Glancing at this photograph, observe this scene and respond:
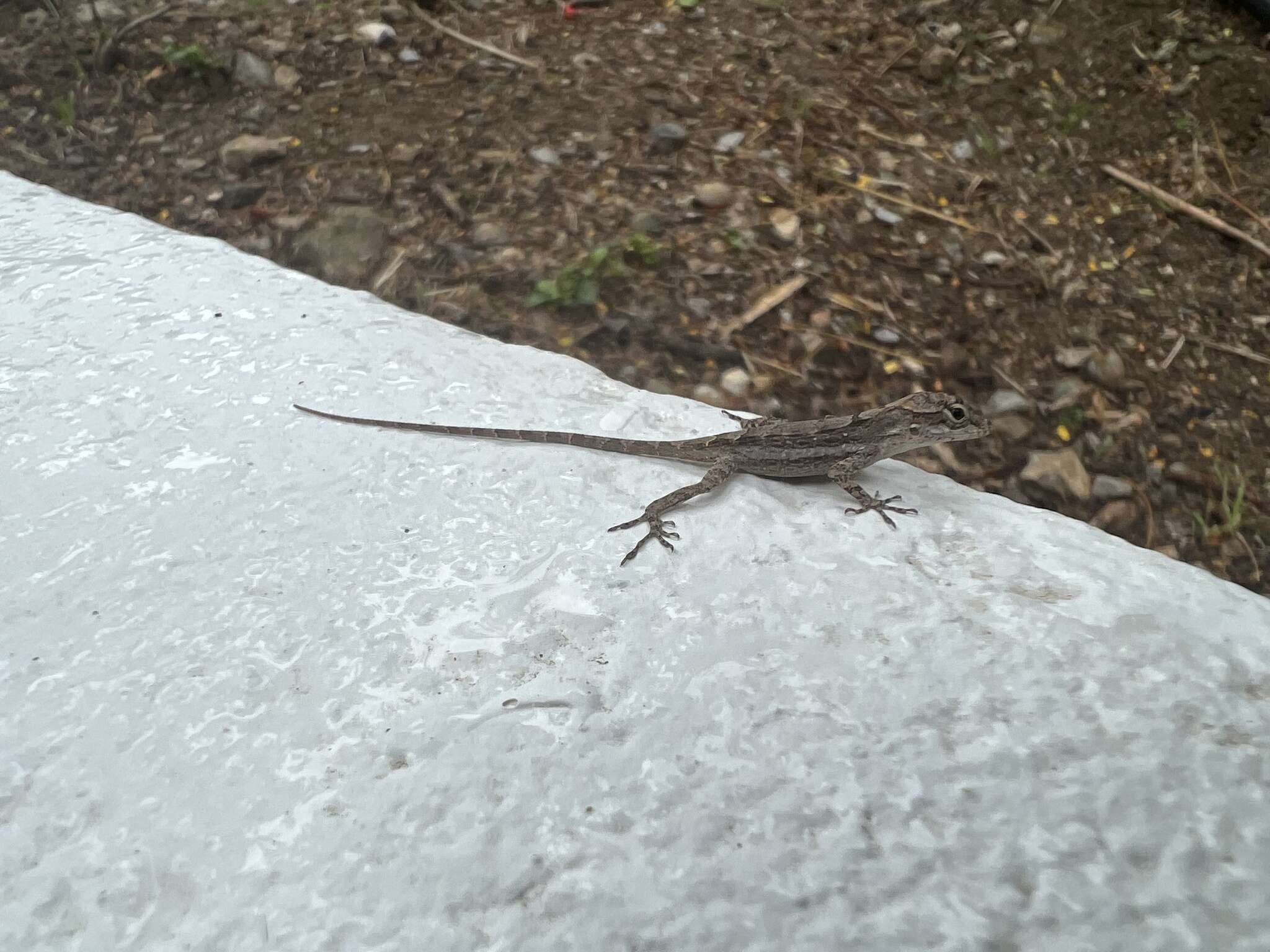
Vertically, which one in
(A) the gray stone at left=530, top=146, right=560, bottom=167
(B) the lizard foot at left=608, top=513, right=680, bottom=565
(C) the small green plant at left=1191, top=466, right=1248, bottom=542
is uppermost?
(A) the gray stone at left=530, top=146, right=560, bottom=167

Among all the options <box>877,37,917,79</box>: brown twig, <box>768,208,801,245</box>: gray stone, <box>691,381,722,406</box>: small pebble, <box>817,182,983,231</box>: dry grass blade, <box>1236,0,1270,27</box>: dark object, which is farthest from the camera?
<box>1236,0,1270,27</box>: dark object

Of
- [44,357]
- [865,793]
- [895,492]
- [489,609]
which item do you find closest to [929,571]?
[895,492]

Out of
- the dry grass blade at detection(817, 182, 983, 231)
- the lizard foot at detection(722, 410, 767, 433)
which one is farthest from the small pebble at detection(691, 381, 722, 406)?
the dry grass blade at detection(817, 182, 983, 231)

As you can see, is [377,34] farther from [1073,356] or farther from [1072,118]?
[1073,356]

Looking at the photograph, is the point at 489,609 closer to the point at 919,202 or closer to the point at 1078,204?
the point at 919,202

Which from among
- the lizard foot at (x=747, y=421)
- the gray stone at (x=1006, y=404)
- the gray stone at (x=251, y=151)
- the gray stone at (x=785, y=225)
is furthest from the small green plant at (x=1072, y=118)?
the gray stone at (x=251, y=151)

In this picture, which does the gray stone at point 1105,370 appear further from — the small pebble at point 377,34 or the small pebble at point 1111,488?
the small pebble at point 377,34

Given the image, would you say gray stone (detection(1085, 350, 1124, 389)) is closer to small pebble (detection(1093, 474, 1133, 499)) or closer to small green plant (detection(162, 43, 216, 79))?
small pebble (detection(1093, 474, 1133, 499))
